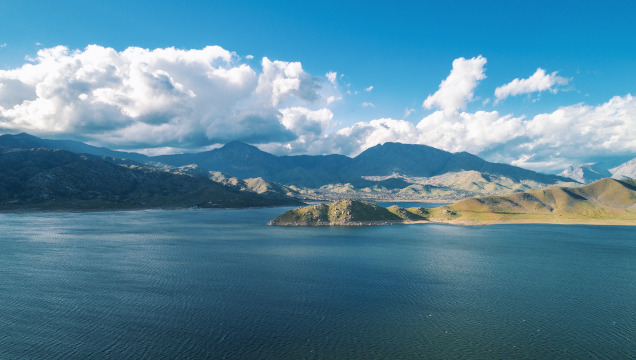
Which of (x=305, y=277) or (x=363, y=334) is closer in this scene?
(x=363, y=334)

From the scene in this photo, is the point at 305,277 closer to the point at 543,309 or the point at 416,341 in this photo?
the point at 416,341

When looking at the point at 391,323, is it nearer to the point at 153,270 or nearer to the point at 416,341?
the point at 416,341

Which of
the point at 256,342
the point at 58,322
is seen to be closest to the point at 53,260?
the point at 58,322

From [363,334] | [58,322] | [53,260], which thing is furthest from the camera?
[53,260]

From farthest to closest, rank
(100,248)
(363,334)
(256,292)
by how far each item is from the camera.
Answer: (100,248), (256,292), (363,334)

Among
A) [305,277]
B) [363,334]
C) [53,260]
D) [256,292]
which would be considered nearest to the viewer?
[363,334]

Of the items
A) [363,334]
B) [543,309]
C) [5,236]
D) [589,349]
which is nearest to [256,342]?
[363,334]
